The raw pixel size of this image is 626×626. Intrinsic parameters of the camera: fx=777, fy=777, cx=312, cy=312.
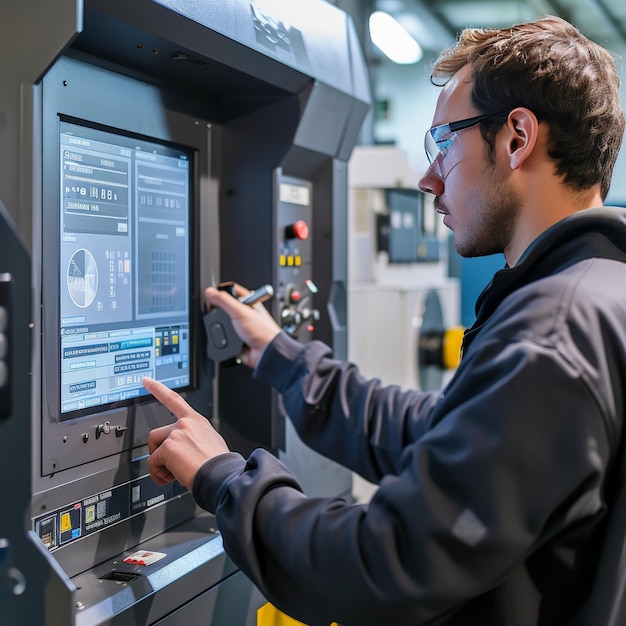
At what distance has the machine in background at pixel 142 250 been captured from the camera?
1.14 metres

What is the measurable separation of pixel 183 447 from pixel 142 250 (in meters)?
0.49

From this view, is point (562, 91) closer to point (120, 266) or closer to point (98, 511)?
point (120, 266)

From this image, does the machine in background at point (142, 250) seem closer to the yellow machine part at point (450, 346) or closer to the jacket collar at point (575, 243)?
the jacket collar at point (575, 243)

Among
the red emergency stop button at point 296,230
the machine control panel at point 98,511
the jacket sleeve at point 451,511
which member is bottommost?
the machine control panel at point 98,511

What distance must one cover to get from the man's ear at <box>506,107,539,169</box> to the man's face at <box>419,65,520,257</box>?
0.10 ft

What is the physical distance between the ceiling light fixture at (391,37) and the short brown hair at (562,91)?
2.55m

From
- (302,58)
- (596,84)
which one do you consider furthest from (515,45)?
(302,58)

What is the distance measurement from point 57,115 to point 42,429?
0.55 metres

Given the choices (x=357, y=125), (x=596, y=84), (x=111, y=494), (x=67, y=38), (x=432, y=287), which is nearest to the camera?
(x=67, y=38)

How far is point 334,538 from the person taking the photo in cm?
106

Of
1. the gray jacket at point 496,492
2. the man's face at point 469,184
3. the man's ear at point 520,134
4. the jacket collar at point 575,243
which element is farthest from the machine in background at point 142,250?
the jacket collar at point 575,243

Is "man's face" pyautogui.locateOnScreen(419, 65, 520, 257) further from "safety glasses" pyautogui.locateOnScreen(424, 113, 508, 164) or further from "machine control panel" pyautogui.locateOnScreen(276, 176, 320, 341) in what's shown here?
"machine control panel" pyautogui.locateOnScreen(276, 176, 320, 341)

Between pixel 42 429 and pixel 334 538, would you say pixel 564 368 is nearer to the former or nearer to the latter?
pixel 334 538

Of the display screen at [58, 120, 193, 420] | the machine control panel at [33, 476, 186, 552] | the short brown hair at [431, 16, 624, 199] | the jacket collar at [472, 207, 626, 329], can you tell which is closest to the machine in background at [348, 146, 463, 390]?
the display screen at [58, 120, 193, 420]
